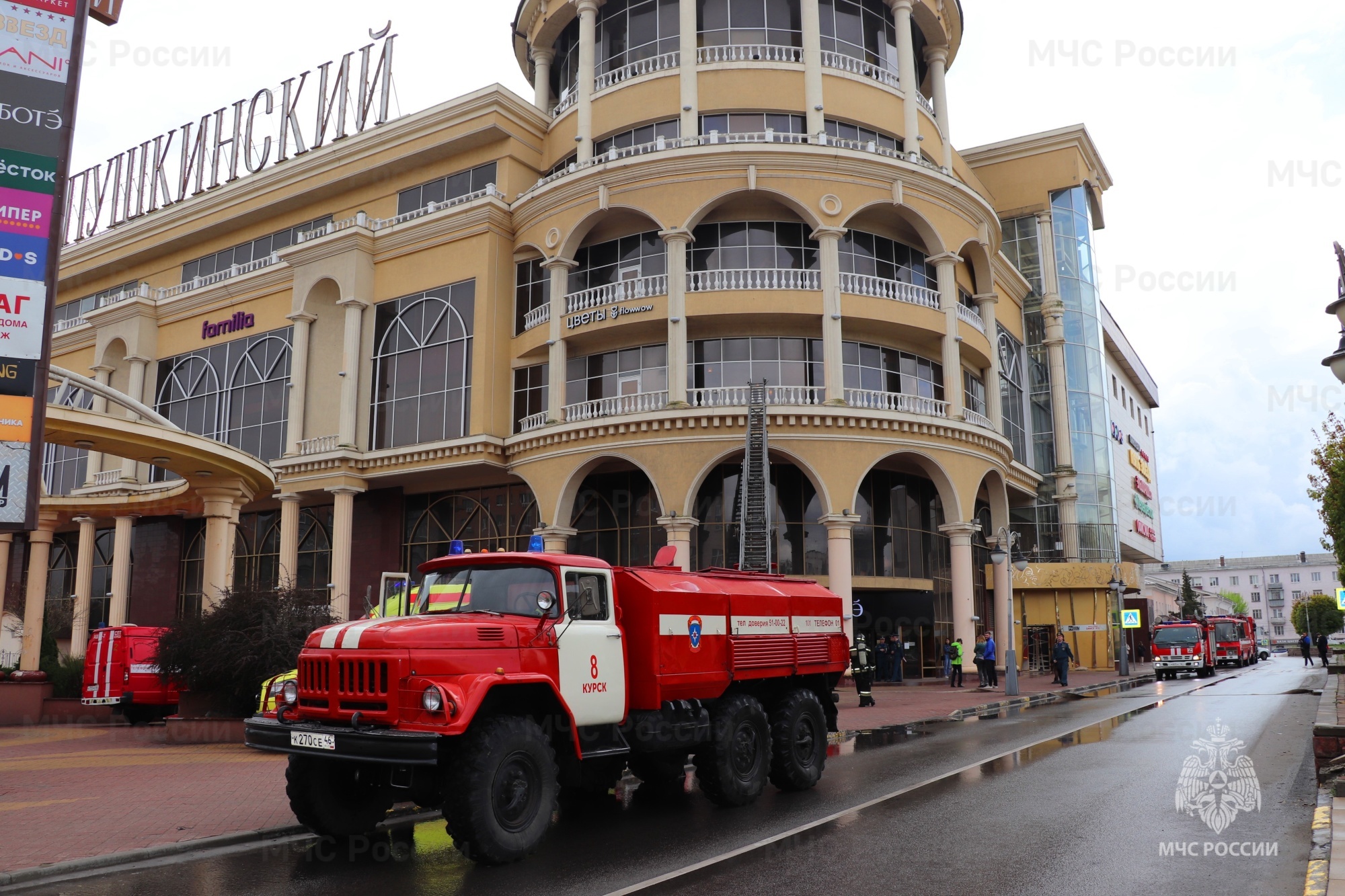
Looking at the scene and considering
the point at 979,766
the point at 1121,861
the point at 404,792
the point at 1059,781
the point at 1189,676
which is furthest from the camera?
the point at 1189,676

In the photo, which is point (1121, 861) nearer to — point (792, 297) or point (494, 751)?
Result: point (494, 751)

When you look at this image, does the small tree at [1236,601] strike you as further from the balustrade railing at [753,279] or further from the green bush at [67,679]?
the green bush at [67,679]

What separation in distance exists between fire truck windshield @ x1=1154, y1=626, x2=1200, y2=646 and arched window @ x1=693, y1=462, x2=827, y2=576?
18.1 meters

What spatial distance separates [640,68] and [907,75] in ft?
30.6

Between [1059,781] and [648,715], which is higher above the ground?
[648,715]

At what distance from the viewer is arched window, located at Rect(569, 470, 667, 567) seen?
32969 mm

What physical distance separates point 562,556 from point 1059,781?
21.9 ft

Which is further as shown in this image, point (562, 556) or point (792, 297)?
point (792, 297)

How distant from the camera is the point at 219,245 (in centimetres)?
4466

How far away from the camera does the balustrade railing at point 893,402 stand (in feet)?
102

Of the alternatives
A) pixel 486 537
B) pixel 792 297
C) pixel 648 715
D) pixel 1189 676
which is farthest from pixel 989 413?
pixel 648 715


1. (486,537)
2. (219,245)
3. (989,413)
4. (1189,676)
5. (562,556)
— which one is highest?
(219,245)

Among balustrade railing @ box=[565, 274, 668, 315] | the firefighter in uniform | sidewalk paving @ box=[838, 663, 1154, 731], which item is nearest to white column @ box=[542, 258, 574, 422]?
balustrade railing @ box=[565, 274, 668, 315]

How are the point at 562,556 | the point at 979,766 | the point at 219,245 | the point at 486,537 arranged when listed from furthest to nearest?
the point at 219,245 < the point at 486,537 < the point at 979,766 < the point at 562,556
